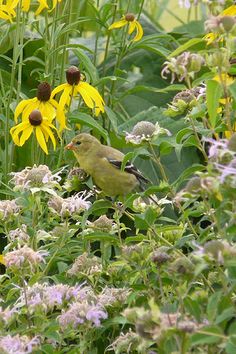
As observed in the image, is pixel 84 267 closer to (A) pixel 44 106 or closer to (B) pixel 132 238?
(B) pixel 132 238

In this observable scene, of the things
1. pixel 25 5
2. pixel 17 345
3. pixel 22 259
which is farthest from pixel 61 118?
pixel 17 345

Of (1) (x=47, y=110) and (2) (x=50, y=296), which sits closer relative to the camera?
(2) (x=50, y=296)

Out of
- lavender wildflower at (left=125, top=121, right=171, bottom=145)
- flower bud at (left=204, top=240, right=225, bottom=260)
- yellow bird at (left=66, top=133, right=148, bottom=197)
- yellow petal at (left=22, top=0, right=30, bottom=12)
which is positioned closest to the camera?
flower bud at (left=204, top=240, right=225, bottom=260)

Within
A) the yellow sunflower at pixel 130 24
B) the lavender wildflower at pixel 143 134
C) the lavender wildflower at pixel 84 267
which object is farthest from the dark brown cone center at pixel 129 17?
the lavender wildflower at pixel 84 267

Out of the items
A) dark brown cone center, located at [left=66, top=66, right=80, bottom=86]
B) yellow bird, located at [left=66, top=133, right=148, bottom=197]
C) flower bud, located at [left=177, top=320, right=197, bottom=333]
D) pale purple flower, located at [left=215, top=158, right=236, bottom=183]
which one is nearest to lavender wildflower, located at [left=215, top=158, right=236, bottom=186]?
pale purple flower, located at [left=215, top=158, right=236, bottom=183]

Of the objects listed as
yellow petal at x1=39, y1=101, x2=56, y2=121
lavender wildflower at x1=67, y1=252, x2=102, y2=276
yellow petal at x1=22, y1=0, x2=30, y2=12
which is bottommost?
lavender wildflower at x1=67, y1=252, x2=102, y2=276

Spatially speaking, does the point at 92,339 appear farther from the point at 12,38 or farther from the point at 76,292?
the point at 12,38

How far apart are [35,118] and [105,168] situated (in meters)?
0.24

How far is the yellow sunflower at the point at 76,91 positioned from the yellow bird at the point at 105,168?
0.53 feet

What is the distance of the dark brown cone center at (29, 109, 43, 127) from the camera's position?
2.60 m

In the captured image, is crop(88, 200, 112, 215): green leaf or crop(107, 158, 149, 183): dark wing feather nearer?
crop(88, 200, 112, 215): green leaf

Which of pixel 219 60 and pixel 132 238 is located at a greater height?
pixel 219 60

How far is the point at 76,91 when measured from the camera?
2746mm

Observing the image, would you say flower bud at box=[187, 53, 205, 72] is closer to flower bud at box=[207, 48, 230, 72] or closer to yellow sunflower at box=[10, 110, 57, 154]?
flower bud at box=[207, 48, 230, 72]
